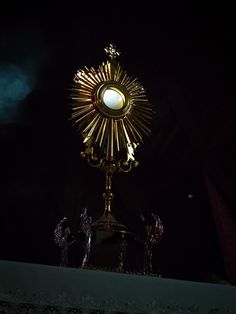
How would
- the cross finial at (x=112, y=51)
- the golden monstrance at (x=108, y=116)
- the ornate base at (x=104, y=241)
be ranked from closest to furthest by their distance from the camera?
Result: the ornate base at (x=104, y=241) → the golden monstrance at (x=108, y=116) → the cross finial at (x=112, y=51)

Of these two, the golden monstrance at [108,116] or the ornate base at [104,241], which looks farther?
the golden monstrance at [108,116]

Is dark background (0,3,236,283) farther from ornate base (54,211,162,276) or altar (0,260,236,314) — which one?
altar (0,260,236,314)

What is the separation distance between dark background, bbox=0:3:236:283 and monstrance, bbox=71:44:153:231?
20cm

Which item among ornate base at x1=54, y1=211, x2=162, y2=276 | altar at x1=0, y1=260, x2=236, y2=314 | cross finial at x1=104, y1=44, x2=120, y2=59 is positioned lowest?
altar at x1=0, y1=260, x2=236, y2=314

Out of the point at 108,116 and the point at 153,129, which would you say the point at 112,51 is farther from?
the point at 153,129

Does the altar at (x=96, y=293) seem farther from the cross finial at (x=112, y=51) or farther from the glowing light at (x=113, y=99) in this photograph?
the cross finial at (x=112, y=51)

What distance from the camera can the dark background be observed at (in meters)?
2.65

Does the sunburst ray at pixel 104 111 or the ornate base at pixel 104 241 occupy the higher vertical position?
the sunburst ray at pixel 104 111

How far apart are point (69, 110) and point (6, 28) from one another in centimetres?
63

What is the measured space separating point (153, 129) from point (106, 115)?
1.57 feet

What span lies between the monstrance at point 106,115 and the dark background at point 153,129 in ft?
0.65

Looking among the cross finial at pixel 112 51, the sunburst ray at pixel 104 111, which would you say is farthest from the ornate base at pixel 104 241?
the cross finial at pixel 112 51

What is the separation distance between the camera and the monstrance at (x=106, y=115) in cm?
258

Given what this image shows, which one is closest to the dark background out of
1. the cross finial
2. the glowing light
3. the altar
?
the cross finial
